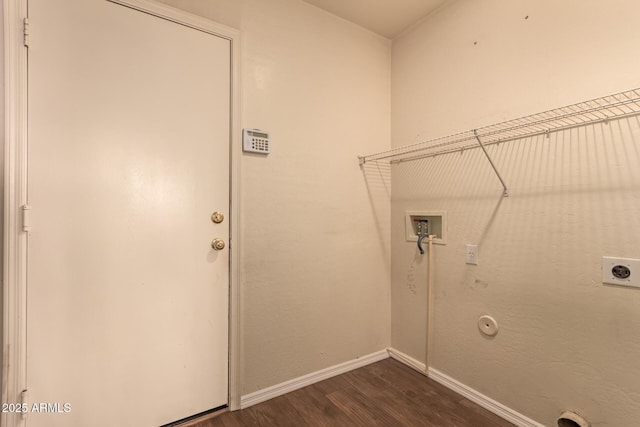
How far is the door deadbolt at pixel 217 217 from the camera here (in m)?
1.55

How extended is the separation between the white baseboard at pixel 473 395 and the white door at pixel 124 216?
1.28 metres

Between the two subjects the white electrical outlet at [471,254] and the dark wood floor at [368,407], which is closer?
the dark wood floor at [368,407]

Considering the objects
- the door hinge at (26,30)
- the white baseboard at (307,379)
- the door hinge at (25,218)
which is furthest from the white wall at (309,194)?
the door hinge at (25,218)

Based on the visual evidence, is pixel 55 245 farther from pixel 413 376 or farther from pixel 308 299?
pixel 413 376

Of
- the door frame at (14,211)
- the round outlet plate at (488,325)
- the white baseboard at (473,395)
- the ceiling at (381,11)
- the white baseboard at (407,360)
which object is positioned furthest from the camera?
the white baseboard at (407,360)

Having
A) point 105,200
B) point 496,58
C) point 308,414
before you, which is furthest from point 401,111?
point 308,414

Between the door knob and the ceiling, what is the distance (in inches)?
63.3

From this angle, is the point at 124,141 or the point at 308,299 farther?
the point at 308,299

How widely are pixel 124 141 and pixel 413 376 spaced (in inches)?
86.5

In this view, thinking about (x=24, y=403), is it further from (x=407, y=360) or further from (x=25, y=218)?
(x=407, y=360)

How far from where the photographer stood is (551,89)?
1.40m

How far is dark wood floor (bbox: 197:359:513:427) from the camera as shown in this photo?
152 centimetres

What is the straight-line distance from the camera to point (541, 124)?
143 cm

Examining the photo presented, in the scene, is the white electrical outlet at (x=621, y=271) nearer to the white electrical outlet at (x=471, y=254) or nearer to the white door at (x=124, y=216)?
the white electrical outlet at (x=471, y=254)
